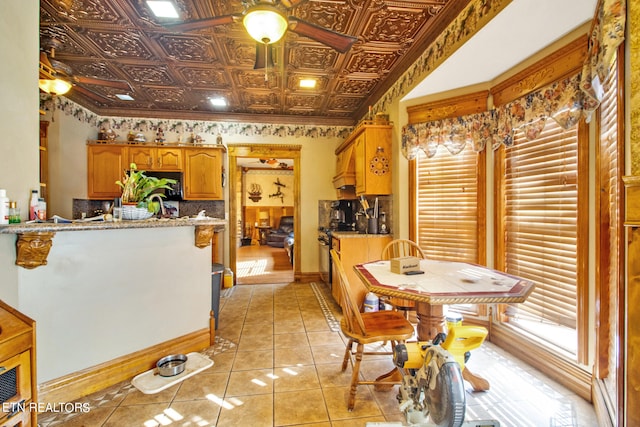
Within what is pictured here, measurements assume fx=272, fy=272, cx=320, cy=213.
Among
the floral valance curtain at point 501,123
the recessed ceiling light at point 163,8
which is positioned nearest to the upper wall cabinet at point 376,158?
the floral valance curtain at point 501,123

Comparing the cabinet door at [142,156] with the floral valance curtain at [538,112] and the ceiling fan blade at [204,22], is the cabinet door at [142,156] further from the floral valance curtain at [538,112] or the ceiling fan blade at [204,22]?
the floral valance curtain at [538,112]

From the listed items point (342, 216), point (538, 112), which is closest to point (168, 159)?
point (342, 216)

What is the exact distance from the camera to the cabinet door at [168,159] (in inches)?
172

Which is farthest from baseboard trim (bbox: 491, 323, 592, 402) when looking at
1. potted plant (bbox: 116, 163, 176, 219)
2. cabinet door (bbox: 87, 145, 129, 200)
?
cabinet door (bbox: 87, 145, 129, 200)

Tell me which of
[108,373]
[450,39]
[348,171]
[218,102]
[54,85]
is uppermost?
[218,102]

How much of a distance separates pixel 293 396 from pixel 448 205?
2.39m

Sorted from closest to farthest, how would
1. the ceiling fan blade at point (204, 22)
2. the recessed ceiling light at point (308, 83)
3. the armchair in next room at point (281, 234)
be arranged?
the ceiling fan blade at point (204, 22), the recessed ceiling light at point (308, 83), the armchair in next room at point (281, 234)

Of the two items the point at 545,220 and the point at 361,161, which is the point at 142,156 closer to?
the point at 361,161

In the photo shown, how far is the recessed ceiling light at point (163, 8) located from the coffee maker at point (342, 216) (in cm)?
337

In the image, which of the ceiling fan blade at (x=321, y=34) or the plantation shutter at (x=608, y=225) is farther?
the ceiling fan blade at (x=321, y=34)

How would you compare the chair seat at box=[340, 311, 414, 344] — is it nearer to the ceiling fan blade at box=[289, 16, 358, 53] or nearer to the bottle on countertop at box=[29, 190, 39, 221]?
the ceiling fan blade at box=[289, 16, 358, 53]

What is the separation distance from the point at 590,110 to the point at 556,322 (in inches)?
60.6

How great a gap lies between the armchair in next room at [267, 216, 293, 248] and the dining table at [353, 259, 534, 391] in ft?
23.9

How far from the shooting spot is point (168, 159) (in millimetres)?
4383
